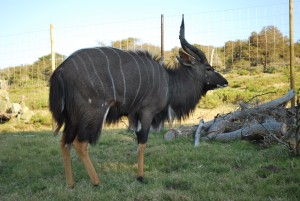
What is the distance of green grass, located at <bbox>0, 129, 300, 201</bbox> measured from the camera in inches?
155

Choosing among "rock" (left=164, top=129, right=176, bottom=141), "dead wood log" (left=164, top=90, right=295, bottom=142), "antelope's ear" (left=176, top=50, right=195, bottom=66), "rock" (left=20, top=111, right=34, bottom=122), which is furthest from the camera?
"rock" (left=20, top=111, right=34, bottom=122)

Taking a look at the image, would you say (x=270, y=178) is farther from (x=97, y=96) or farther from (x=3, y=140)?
(x=3, y=140)

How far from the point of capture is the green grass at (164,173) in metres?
3.94

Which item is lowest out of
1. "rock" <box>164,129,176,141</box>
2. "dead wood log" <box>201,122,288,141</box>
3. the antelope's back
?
"rock" <box>164,129,176,141</box>

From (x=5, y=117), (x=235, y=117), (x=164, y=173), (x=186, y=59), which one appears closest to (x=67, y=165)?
(x=164, y=173)

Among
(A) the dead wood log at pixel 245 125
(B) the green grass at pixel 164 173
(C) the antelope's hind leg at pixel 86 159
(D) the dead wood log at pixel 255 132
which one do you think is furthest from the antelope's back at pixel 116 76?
(A) the dead wood log at pixel 245 125

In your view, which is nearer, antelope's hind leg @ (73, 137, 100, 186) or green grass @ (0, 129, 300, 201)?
green grass @ (0, 129, 300, 201)

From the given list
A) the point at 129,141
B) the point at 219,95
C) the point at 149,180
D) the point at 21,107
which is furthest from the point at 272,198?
the point at 219,95

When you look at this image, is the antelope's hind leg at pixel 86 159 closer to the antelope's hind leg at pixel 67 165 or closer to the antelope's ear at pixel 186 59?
the antelope's hind leg at pixel 67 165

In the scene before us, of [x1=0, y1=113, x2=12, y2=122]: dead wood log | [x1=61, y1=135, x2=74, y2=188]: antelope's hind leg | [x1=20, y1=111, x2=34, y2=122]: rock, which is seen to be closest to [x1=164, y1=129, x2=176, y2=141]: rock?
[x1=61, y1=135, x2=74, y2=188]: antelope's hind leg

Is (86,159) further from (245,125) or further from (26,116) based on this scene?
(26,116)

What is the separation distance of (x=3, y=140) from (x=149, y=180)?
15.2 ft

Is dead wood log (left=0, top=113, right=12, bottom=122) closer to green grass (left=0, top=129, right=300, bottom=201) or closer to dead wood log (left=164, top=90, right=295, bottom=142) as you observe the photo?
green grass (left=0, top=129, right=300, bottom=201)

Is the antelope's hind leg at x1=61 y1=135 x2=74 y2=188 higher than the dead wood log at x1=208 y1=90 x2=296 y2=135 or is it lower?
lower
